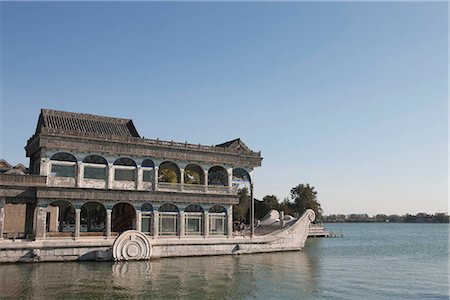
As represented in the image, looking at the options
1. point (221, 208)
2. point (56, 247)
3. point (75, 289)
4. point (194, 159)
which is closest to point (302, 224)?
point (221, 208)

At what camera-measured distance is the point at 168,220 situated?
29188 millimetres

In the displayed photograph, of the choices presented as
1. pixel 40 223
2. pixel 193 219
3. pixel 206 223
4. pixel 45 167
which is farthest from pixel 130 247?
pixel 45 167

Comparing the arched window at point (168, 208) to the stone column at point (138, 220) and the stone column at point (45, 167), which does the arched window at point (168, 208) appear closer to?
Answer: the stone column at point (138, 220)

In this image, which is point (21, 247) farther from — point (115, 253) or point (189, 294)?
point (189, 294)

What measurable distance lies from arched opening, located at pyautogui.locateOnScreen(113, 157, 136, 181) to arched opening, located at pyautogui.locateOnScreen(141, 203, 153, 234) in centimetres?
199

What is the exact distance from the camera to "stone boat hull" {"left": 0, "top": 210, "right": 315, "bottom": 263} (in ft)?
78.7

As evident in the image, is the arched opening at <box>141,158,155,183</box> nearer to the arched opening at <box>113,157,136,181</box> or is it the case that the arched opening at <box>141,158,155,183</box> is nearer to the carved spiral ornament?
the arched opening at <box>113,157,136,181</box>

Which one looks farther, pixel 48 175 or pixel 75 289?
pixel 48 175

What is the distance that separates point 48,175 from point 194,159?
9.41m

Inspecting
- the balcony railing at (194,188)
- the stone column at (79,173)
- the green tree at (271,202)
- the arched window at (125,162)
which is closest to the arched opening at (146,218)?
the balcony railing at (194,188)

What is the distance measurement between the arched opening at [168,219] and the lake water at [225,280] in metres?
2.16

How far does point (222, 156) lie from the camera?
3142 cm

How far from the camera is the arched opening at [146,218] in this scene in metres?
28.3

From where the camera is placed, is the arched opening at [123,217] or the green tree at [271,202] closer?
the arched opening at [123,217]
